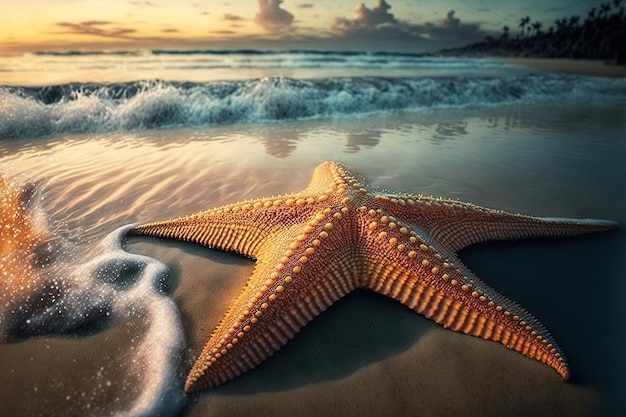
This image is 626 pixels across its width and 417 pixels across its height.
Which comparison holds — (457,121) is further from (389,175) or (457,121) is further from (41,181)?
(41,181)

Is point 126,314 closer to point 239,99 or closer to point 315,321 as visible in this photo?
point 315,321

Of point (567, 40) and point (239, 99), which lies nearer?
point (239, 99)

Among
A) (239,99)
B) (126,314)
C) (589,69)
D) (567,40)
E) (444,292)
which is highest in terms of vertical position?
(567,40)

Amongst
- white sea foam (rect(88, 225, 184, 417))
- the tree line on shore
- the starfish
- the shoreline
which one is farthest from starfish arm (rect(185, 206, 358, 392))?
the shoreline

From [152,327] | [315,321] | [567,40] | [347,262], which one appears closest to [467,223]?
[347,262]

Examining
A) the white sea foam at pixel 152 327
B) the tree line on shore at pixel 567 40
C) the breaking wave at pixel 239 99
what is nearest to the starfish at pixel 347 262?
the white sea foam at pixel 152 327

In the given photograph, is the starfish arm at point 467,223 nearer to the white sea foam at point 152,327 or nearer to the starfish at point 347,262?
the starfish at point 347,262

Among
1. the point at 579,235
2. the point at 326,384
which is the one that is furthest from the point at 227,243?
the point at 579,235
